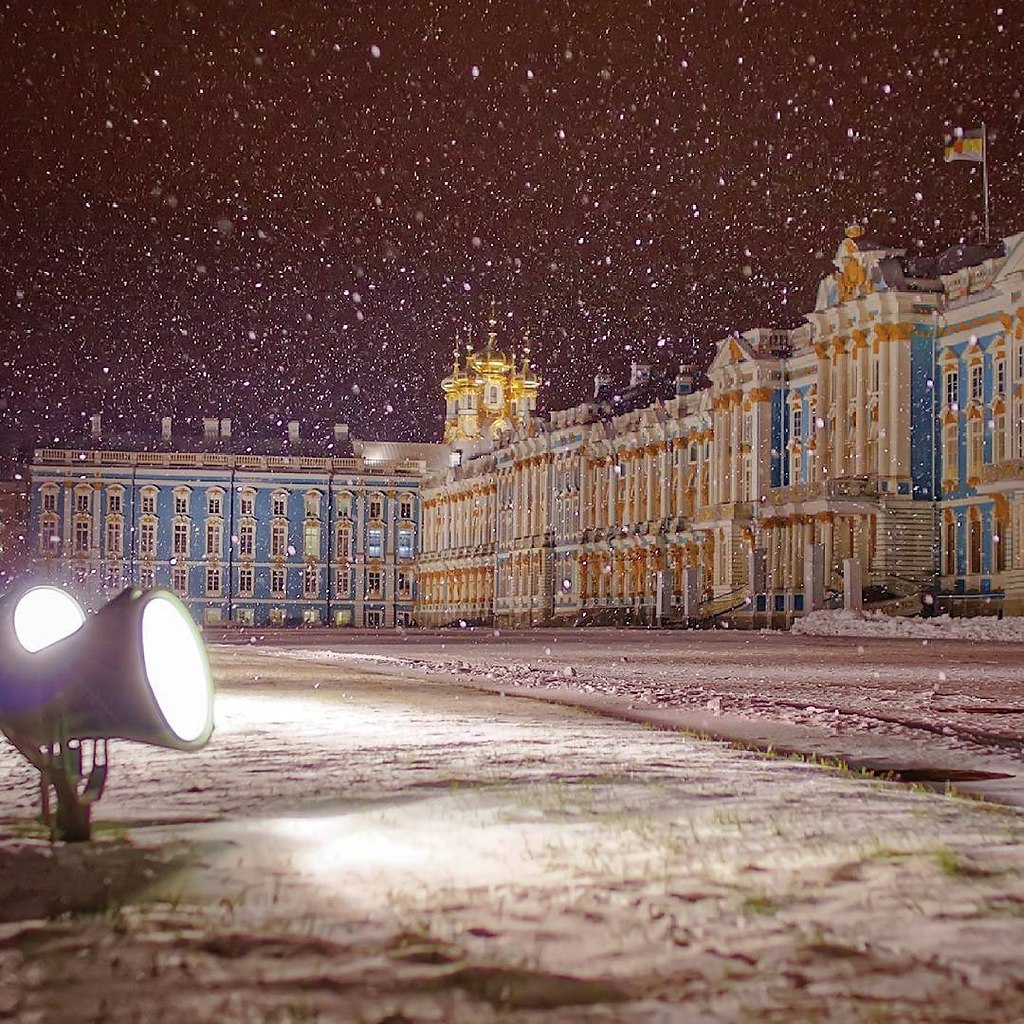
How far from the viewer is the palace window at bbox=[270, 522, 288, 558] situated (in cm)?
10288

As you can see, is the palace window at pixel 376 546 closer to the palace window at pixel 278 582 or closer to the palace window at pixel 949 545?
the palace window at pixel 278 582

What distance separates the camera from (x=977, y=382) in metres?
47.2

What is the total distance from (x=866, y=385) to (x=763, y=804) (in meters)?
46.1

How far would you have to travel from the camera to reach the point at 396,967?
141 inches

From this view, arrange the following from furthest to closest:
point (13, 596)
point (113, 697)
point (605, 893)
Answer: point (13, 596)
point (113, 697)
point (605, 893)

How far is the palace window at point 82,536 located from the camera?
99.4 meters

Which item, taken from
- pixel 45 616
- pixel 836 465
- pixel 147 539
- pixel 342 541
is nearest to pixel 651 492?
pixel 836 465

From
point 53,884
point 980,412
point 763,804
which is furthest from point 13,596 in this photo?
point 980,412

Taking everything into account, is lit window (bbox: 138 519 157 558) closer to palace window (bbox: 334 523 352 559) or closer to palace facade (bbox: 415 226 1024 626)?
palace window (bbox: 334 523 352 559)

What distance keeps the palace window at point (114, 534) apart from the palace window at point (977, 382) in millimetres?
66462

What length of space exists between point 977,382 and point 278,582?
64329 mm

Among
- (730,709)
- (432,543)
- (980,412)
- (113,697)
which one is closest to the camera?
(113,697)

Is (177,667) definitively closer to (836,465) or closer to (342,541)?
(836,465)

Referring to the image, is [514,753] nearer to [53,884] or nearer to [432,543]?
[53,884]
